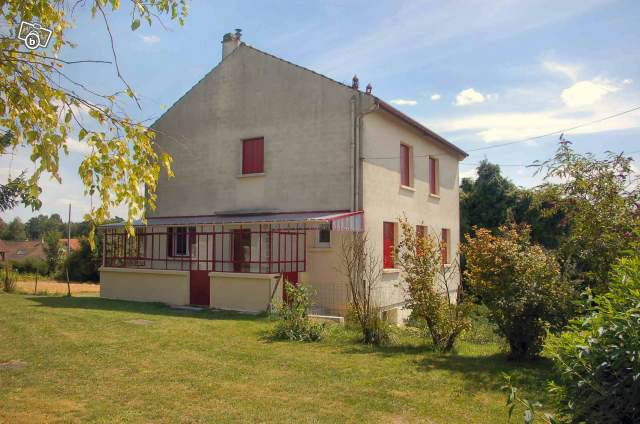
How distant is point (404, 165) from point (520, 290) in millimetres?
12228

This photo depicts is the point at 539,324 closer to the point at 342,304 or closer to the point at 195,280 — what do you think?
the point at 342,304

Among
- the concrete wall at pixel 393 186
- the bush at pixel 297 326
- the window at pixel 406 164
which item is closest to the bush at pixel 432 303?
the bush at pixel 297 326

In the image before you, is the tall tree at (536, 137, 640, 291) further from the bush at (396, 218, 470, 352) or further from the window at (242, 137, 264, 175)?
the window at (242, 137, 264, 175)

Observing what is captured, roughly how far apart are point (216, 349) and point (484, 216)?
916 inches

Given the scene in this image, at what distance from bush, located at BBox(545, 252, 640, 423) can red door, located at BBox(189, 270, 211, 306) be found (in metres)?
14.4

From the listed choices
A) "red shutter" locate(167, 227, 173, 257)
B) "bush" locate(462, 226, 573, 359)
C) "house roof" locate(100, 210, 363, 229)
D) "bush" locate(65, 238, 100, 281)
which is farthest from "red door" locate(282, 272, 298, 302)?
"bush" locate(65, 238, 100, 281)

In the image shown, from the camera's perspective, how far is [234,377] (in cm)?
768

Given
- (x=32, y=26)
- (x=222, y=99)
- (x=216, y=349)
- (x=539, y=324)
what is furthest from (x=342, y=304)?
(x=32, y=26)

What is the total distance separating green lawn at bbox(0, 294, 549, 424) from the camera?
612 centimetres

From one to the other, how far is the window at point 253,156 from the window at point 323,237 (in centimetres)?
354

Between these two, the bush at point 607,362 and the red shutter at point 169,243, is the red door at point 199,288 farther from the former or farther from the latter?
the bush at point 607,362

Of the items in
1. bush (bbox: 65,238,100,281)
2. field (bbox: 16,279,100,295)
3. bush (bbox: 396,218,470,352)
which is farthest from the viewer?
bush (bbox: 65,238,100,281)

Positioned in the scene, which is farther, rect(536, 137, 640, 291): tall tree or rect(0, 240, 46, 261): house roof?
rect(0, 240, 46, 261): house roof

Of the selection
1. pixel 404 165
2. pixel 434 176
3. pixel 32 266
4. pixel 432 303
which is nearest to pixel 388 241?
pixel 404 165
